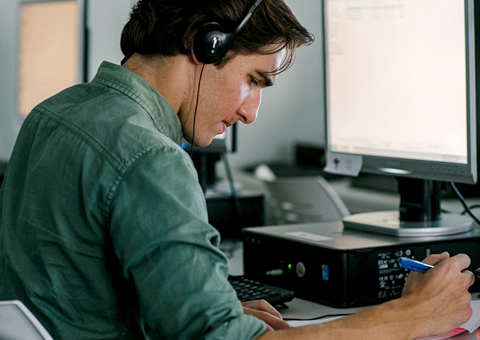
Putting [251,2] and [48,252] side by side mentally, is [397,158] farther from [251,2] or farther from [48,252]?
[48,252]

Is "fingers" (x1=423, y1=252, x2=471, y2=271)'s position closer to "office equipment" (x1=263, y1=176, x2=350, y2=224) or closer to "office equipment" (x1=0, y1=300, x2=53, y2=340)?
"office equipment" (x1=0, y1=300, x2=53, y2=340)

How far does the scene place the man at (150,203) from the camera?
2.06ft

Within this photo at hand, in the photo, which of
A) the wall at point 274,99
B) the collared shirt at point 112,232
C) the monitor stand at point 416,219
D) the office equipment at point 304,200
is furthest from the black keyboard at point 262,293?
the wall at point 274,99

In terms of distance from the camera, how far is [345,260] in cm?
105

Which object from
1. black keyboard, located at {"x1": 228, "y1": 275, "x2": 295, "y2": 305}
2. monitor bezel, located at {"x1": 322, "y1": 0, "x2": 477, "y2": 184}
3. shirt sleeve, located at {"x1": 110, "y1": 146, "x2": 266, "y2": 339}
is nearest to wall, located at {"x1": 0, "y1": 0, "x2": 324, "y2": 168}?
monitor bezel, located at {"x1": 322, "y1": 0, "x2": 477, "y2": 184}

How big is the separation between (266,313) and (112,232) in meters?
0.33

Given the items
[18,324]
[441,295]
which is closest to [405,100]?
[441,295]

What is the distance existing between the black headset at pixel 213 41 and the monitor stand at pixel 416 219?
54 centimetres

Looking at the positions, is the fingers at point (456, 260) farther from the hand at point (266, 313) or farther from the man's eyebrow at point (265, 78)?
the man's eyebrow at point (265, 78)

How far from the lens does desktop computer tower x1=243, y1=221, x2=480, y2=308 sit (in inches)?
41.8

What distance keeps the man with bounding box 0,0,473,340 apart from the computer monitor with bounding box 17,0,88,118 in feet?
5.54

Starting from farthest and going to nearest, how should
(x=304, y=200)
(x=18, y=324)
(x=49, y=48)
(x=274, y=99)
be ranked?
1. (x=274, y=99)
2. (x=49, y=48)
3. (x=304, y=200)
4. (x=18, y=324)

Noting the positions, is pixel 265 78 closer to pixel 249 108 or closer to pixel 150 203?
pixel 249 108

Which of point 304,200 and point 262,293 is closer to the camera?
point 262,293
